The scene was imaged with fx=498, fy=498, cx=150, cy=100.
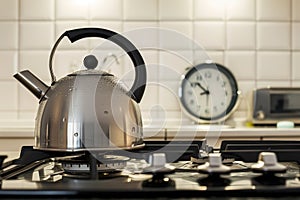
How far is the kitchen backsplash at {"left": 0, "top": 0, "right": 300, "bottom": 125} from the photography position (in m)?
2.32

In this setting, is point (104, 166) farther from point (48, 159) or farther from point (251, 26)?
point (251, 26)

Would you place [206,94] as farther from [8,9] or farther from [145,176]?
[145,176]

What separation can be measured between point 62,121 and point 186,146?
0.35 meters

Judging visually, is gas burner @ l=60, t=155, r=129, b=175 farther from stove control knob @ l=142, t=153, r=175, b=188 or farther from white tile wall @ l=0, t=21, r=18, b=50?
white tile wall @ l=0, t=21, r=18, b=50

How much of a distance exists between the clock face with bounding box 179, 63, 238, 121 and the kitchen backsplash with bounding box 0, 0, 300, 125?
0.08 metres

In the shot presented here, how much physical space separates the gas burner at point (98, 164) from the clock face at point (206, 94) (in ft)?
4.61

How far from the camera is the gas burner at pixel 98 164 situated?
838mm

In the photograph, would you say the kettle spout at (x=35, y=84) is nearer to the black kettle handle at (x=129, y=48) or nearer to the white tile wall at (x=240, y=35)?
the black kettle handle at (x=129, y=48)

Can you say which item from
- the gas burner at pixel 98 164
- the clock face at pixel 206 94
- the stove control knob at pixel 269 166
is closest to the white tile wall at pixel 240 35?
the clock face at pixel 206 94

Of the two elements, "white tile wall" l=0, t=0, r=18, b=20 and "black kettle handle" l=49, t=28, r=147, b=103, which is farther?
"white tile wall" l=0, t=0, r=18, b=20

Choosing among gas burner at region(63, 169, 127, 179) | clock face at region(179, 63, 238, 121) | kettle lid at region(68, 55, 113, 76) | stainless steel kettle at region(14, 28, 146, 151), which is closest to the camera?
gas burner at region(63, 169, 127, 179)

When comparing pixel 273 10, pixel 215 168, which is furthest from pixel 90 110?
pixel 273 10

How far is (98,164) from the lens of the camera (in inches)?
33.0

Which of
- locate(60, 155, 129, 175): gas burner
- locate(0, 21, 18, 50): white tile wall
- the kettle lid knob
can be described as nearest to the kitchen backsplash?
locate(0, 21, 18, 50): white tile wall
